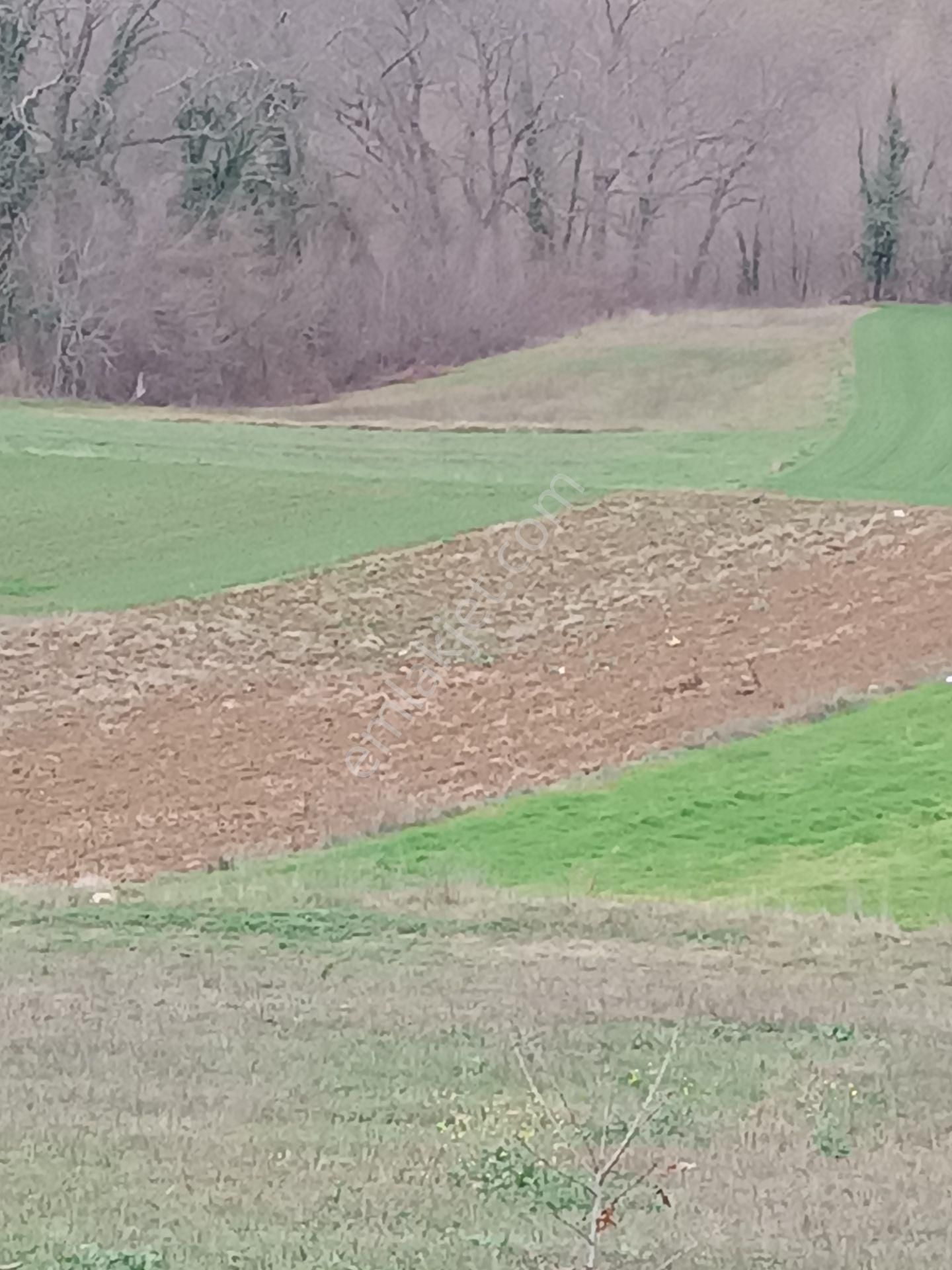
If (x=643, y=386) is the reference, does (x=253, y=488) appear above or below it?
below

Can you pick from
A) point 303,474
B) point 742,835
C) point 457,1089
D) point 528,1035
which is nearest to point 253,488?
point 303,474

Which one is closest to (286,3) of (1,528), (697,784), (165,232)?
(165,232)

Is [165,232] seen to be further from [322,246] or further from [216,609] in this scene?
[216,609]

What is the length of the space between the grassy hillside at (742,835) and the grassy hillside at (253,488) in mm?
11085

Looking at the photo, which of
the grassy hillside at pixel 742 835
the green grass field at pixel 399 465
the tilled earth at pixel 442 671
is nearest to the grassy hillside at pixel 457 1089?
the grassy hillside at pixel 742 835

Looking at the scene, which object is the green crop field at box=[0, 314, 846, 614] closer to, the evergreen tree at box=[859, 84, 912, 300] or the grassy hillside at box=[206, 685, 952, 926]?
the grassy hillside at box=[206, 685, 952, 926]

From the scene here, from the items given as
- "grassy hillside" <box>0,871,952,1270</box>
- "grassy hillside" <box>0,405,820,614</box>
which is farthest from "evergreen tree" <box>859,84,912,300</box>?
"grassy hillside" <box>0,871,952,1270</box>

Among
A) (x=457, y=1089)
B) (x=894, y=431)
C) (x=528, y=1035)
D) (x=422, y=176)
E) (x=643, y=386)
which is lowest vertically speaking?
(x=894, y=431)

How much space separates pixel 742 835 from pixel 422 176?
2663 inches

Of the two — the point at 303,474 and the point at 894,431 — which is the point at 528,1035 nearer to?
the point at 303,474

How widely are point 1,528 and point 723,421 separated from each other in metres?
20.8

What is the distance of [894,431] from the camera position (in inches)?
1617

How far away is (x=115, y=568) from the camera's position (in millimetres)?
29500

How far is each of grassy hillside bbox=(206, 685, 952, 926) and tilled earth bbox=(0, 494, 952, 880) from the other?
104cm
